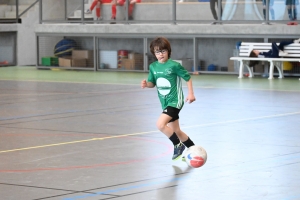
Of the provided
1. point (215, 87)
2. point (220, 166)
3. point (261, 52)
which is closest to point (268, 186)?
point (220, 166)

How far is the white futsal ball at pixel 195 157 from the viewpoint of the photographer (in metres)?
8.80

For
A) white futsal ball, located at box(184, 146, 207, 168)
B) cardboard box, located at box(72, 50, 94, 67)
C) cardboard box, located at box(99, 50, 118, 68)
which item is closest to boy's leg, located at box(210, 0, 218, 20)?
cardboard box, located at box(99, 50, 118, 68)

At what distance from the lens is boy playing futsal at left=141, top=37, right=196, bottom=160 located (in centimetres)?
939

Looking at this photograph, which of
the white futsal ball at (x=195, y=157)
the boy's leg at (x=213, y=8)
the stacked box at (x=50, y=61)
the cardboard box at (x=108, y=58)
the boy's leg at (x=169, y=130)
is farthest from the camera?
the stacked box at (x=50, y=61)

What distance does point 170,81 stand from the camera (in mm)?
9516

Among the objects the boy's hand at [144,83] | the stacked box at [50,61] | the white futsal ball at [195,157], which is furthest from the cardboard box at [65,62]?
the white futsal ball at [195,157]

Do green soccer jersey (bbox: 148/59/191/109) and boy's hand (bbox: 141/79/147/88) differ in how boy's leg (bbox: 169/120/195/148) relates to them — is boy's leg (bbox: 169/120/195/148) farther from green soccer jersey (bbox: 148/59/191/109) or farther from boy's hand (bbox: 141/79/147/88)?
boy's hand (bbox: 141/79/147/88)

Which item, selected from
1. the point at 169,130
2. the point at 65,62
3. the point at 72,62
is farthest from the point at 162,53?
the point at 65,62

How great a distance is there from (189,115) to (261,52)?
35.9 ft

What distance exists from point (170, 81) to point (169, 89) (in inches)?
4.2

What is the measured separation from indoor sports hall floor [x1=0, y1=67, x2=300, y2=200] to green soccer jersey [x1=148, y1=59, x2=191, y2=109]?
0.74 metres

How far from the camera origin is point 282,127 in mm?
12422

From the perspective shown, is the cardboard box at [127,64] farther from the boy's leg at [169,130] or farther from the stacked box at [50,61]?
the boy's leg at [169,130]

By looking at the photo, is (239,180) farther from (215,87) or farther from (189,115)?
(215,87)
